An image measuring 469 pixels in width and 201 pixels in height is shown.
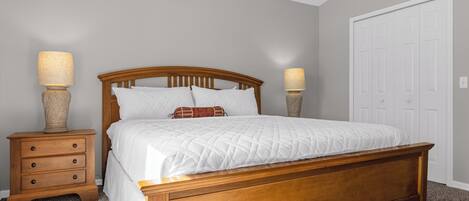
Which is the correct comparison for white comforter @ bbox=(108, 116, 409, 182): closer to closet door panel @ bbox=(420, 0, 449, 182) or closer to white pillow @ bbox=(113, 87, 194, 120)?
white pillow @ bbox=(113, 87, 194, 120)

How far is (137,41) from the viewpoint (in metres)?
3.29

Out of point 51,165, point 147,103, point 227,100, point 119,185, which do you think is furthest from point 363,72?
point 51,165

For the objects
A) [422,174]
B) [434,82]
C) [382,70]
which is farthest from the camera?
[382,70]

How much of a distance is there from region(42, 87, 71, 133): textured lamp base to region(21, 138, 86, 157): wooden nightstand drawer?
0.16 metres

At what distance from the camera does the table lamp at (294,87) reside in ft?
13.1

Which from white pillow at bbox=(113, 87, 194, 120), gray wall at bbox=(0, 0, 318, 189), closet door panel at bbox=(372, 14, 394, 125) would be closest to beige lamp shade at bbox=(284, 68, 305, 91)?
gray wall at bbox=(0, 0, 318, 189)

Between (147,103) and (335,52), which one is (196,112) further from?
(335,52)

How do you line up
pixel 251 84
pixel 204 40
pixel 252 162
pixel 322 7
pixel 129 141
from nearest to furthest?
pixel 252 162 < pixel 129 141 < pixel 204 40 < pixel 251 84 < pixel 322 7

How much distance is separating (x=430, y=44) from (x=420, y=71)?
29 cm

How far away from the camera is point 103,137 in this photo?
3.10 metres

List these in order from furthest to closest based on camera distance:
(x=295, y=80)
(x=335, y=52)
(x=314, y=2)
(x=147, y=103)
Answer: (x=314, y=2), (x=335, y=52), (x=295, y=80), (x=147, y=103)

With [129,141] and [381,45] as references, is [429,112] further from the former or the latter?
[129,141]

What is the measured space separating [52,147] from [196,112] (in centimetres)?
121

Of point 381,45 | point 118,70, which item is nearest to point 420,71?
point 381,45
